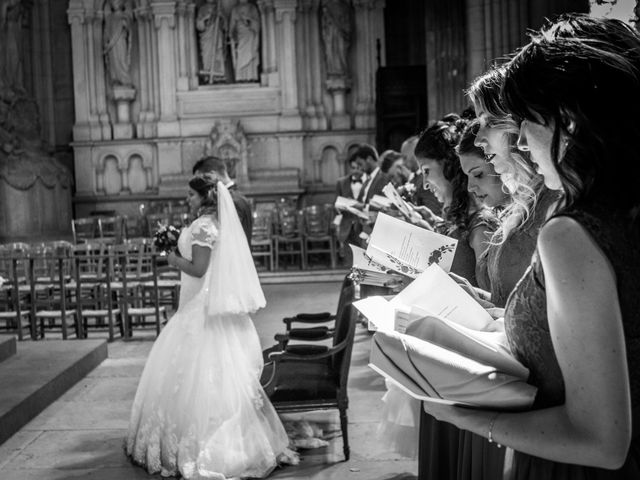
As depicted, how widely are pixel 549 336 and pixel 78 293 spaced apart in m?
7.09

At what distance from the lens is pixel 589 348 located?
118 cm

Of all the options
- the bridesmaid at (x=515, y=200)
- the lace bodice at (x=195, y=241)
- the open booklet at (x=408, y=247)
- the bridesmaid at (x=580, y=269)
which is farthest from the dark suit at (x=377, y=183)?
the bridesmaid at (x=580, y=269)

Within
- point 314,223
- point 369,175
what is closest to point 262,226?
point 314,223

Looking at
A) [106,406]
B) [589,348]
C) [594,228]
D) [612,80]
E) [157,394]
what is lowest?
[106,406]

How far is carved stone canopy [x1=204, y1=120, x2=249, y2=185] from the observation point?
16.1 metres

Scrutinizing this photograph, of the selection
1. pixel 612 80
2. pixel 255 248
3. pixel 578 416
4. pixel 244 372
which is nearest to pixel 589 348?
pixel 578 416

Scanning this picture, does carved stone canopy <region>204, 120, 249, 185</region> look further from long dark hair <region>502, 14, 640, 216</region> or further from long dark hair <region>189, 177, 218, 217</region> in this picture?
long dark hair <region>502, 14, 640, 216</region>

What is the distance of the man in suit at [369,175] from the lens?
7.54m

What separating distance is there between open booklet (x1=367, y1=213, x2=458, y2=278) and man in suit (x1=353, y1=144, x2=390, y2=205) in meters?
4.80

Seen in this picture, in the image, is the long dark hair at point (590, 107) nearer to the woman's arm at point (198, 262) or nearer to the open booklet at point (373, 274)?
the open booklet at point (373, 274)

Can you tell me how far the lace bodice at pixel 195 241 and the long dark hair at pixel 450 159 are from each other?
1.45m

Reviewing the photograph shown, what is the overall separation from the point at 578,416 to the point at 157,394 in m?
3.16

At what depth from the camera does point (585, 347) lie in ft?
3.87

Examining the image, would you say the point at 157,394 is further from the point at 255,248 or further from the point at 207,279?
the point at 255,248
